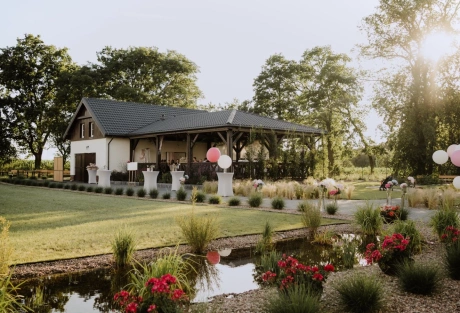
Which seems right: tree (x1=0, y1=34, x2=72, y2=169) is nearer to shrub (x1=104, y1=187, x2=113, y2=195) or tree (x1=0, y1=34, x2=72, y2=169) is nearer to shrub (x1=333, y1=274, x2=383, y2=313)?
shrub (x1=104, y1=187, x2=113, y2=195)

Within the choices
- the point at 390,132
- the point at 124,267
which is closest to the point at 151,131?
the point at 390,132

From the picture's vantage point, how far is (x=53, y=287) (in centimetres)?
503

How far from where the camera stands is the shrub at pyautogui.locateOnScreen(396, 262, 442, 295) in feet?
14.6

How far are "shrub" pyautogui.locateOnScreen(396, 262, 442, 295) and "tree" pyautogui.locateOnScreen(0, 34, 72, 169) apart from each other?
4129 centimetres

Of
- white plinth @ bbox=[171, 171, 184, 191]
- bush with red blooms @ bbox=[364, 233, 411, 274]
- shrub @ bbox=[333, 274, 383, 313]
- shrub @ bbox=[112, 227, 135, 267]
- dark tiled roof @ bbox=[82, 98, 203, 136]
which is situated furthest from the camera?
dark tiled roof @ bbox=[82, 98, 203, 136]

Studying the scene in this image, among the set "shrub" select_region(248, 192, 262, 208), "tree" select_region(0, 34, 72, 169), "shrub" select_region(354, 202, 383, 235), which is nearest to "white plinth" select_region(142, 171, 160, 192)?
"shrub" select_region(248, 192, 262, 208)

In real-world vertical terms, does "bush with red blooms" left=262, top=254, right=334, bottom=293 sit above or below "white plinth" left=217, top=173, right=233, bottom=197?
below

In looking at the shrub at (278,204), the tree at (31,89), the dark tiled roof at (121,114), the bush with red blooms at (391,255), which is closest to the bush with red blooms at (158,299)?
the bush with red blooms at (391,255)

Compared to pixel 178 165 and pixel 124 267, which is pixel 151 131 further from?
pixel 124 267

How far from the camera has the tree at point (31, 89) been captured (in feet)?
131

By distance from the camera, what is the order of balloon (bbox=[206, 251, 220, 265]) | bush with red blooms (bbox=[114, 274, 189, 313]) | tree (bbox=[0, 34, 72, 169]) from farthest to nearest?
tree (bbox=[0, 34, 72, 169])
balloon (bbox=[206, 251, 220, 265])
bush with red blooms (bbox=[114, 274, 189, 313])

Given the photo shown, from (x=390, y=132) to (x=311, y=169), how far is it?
9.06 m

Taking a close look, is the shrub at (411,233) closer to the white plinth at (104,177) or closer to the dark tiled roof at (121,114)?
the white plinth at (104,177)

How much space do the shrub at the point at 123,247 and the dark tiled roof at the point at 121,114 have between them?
2221 centimetres
